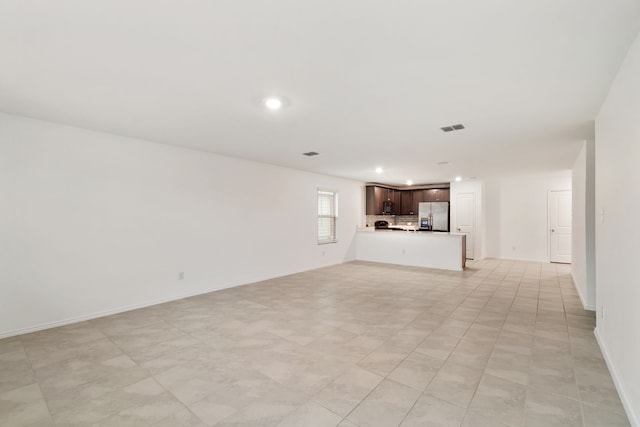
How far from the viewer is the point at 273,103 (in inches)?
113

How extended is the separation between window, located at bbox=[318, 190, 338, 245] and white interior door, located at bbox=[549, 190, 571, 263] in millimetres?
6023

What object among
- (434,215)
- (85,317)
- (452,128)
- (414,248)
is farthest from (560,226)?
(85,317)

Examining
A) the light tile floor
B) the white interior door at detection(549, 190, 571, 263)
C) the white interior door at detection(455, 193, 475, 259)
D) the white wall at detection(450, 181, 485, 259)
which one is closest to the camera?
the light tile floor

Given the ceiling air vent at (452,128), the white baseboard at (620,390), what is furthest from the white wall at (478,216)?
the white baseboard at (620,390)

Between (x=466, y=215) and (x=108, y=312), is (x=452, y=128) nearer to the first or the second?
(x=108, y=312)

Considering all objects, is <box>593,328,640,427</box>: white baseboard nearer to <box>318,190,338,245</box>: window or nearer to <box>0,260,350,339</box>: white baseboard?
<box>0,260,350,339</box>: white baseboard

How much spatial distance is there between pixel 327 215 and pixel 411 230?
10.3 feet

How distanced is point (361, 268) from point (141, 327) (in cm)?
506

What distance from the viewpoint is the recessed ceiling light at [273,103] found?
2785mm

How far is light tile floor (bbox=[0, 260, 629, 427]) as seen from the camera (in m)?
2.01

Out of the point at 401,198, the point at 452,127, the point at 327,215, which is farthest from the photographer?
the point at 401,198

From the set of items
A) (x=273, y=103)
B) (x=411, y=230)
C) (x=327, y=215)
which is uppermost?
(x=273, y=103)

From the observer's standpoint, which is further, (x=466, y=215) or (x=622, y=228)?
(x=466, y=215)

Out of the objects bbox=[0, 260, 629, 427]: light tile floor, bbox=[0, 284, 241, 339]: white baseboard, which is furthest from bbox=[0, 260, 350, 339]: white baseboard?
bbox=[0, 260, 629, 427]: light tile floor
